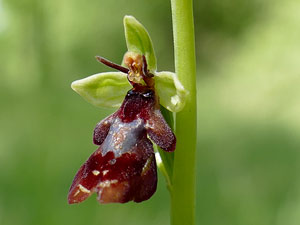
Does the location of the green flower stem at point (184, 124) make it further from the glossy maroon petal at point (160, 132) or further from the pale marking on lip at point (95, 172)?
the pale marking on lip at point (95, 172)

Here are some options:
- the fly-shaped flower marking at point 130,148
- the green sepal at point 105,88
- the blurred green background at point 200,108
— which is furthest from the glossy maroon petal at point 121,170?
the blurred green background at point 200,108

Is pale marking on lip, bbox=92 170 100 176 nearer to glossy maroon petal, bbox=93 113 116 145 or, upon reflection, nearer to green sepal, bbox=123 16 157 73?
glossy maroon petal, bbox=93 113 116 145

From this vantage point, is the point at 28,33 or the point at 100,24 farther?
the point at 100,24

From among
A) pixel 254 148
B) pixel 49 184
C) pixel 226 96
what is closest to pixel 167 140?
pixel 49 184

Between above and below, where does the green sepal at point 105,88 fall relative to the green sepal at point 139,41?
below

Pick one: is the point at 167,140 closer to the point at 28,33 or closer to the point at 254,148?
the point at 28,33

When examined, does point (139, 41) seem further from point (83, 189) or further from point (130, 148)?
point (83, 189)

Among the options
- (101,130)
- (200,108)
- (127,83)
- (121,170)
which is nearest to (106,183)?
(121,170)
